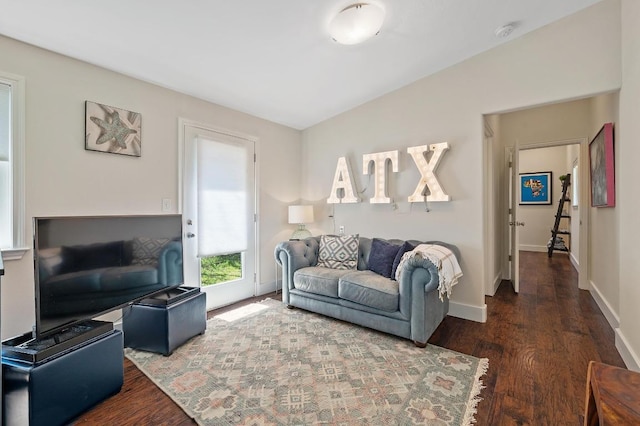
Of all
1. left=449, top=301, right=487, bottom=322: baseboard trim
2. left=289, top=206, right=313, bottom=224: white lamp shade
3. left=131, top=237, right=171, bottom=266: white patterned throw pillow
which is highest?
left=289, top=206, right=313, bottom=224: white lamp shade

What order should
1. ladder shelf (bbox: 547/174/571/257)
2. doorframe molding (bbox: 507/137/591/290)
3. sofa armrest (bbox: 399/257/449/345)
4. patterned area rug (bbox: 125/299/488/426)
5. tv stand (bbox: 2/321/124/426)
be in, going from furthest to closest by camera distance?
1. ladder shelf (bbox: 547/174/571/257)
2. doorframe molding (bbox: 507/137/591/290)
3. sofa armrest (bbox: 399/257/449/345)
4. patterned area rug (bbox: 125/299/488/426)
5. tv stand (bbox: 2/321/124/426)

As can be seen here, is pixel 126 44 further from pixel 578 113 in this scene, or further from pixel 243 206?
pixel 578 113

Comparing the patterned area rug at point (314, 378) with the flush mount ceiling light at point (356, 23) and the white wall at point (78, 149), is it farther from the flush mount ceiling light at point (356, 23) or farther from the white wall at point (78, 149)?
the flush mount ceiling light at point (356, 23)

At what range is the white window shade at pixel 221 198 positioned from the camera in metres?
3.23

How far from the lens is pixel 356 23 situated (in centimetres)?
213

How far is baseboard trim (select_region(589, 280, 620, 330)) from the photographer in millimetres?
2701

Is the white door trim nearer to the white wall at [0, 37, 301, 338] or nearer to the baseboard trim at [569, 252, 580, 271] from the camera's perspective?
the white wall at [0, 37, 301, 338]

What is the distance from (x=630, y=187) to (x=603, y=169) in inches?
39.4

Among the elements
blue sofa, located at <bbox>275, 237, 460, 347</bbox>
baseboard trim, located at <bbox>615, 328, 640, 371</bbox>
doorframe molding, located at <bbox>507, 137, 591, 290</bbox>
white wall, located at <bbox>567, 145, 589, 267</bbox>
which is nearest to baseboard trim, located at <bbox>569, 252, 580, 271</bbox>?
white wall, located at <bbox>567, 145, 589, 267</bbox>

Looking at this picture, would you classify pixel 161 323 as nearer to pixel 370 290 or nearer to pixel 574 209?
pixel 370 290

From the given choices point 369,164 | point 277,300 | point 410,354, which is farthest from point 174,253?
point 369,164

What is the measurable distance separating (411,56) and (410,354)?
2762mm

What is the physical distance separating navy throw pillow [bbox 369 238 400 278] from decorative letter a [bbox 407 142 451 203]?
642mm

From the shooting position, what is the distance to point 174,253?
2.54m
